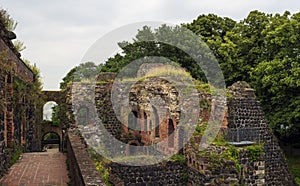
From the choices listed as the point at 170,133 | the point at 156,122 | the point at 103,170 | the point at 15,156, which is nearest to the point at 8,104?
the point at 15,156

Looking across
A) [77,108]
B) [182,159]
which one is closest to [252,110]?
[182,159]

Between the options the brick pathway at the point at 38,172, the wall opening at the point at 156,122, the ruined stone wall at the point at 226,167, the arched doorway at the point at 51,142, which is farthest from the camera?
the arched doorway at the point at 51,142

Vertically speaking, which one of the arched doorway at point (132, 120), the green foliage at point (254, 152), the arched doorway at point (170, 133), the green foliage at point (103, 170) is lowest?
the green foliage at point (103, 170)

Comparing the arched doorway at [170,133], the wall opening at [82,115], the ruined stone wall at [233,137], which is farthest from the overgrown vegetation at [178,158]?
the wall opening at [82,115]

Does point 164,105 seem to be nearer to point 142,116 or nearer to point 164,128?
point 164,128

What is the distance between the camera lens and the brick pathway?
8273 millimetres

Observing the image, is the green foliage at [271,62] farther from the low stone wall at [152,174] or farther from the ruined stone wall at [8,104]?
the ruined stone wall at [8,104]

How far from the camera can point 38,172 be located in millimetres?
9461

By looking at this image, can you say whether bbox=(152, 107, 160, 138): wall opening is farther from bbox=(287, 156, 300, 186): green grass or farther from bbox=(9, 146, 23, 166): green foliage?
bbox=(287, 156, 300, 186): green grass

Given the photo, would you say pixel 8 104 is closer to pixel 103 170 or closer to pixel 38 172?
pixel 38 172

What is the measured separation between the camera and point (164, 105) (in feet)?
50.2

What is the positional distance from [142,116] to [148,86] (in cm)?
183

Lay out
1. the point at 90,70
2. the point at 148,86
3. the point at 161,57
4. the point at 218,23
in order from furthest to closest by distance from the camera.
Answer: the point at 90,70 < the point at 218,23 < the point at 161,57 < the point at 148,86

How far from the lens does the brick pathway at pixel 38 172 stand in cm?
827
